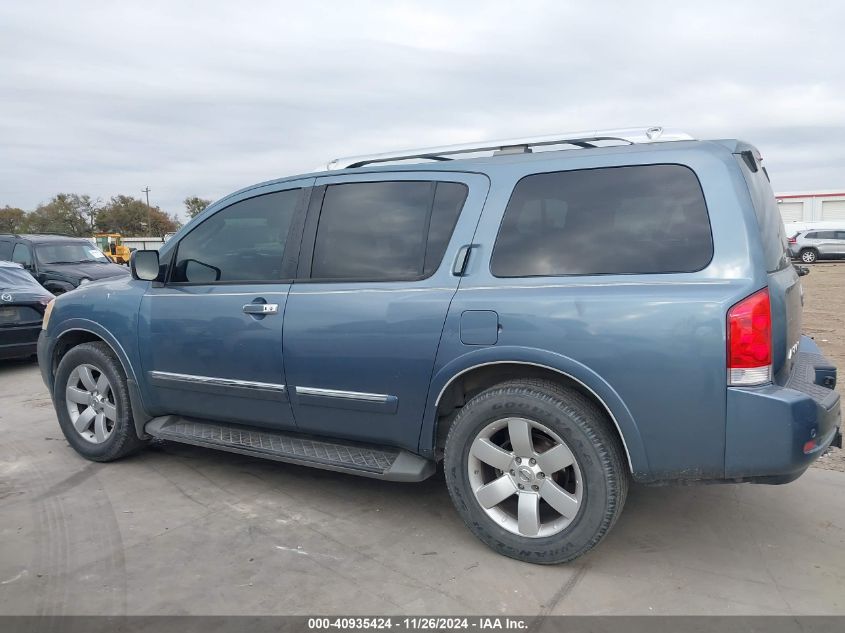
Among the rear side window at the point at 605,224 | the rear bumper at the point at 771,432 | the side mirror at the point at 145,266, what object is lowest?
the rear bumper at the point at 771,432

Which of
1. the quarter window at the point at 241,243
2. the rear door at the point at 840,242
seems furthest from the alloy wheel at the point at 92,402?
the rear door at the point at 840,242

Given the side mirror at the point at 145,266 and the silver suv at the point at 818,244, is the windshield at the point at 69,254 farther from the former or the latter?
the silver suv at the point at 818,244

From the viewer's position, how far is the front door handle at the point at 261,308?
3.71 meters

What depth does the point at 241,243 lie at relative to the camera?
409 cm

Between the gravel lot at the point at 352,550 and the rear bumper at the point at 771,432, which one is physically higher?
the rear bumper at the point at 771,432

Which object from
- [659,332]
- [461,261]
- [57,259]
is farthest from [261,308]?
[57,259]

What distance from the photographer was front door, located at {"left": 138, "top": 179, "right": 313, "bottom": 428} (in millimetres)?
3770

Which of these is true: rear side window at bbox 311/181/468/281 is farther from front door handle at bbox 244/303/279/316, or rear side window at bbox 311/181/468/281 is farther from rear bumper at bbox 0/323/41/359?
rear bumper at bbox 0/323/41/359

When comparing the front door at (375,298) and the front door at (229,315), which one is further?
the front door at (229,315)

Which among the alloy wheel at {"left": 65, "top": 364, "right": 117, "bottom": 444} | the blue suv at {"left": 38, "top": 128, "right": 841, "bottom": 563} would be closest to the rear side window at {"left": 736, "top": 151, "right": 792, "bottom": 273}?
the blue suv at {"left": 38, "top": 128, "right": 841, "bottom": 563}

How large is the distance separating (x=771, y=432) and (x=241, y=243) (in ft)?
9.89

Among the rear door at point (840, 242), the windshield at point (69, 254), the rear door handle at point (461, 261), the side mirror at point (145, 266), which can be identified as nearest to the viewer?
the rear door handle at point (461, 261)

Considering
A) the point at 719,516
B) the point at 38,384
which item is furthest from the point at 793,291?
the point at 38,384

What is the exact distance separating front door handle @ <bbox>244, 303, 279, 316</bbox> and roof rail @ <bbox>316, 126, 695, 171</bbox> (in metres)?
0.91
